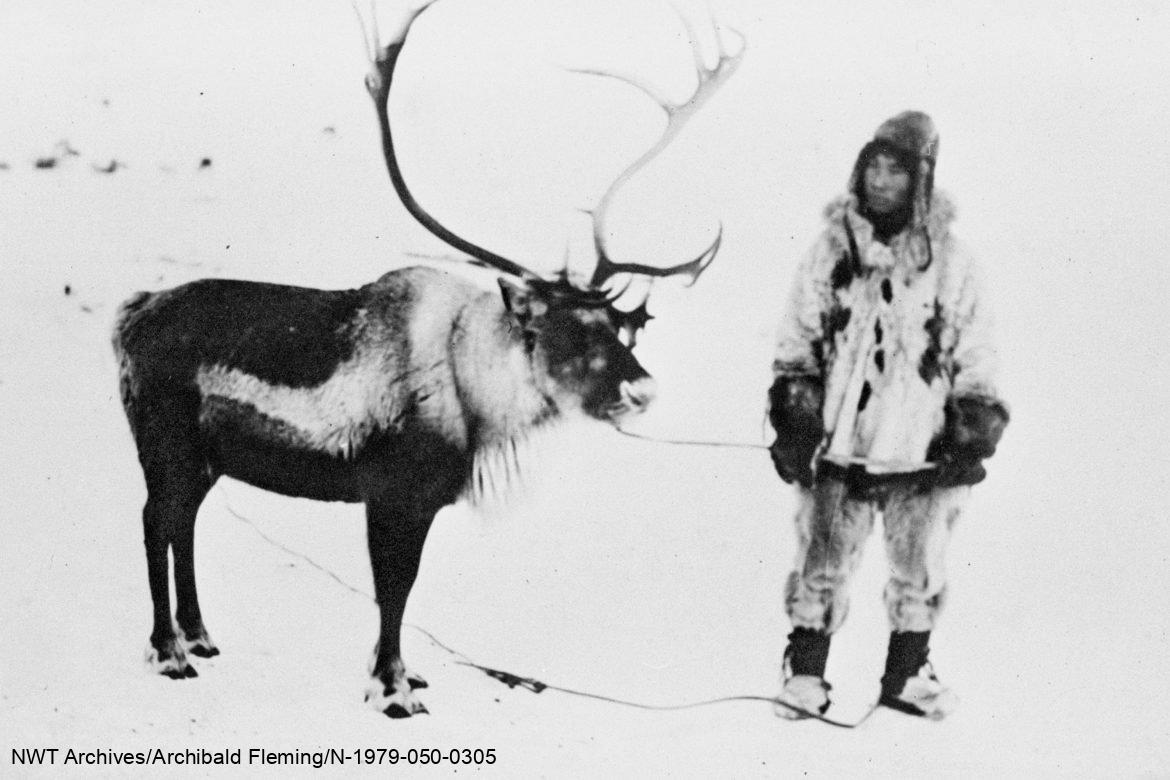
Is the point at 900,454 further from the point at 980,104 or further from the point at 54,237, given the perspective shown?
the point at 54,237

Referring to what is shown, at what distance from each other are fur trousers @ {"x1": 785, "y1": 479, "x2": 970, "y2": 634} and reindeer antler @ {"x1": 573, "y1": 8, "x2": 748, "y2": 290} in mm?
417

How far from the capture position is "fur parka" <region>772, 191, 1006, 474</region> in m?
2.02

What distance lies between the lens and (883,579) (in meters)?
2.07

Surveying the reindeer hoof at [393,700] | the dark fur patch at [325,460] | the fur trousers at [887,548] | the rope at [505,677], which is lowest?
the reindeer hoof at [393,700]

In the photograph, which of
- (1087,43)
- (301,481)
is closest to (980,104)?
(1087,43)

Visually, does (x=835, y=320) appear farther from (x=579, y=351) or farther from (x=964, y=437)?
(x=579, y=351)

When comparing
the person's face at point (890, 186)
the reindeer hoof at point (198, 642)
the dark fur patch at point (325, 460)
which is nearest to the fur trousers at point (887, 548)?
the person's face at point (890, 186)

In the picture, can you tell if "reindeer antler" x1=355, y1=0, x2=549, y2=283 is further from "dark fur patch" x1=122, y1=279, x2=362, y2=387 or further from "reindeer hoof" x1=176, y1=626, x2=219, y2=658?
"reindeer hoof" x1=176, y1=626, x2=219, y2=658

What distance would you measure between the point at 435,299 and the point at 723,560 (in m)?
0.63

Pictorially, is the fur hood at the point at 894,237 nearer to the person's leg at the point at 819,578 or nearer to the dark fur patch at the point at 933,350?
the dark fur patch at the point at 933,350

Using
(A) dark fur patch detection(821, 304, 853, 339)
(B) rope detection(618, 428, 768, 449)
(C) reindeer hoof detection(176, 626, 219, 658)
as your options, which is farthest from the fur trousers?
(C) reindeer hoof detection(176, 626, 219, 658)

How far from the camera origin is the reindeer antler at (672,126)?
2.04 meters

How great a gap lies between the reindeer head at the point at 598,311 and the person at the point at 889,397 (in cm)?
22

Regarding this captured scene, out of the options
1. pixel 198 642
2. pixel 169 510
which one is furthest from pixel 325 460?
pixel 198 642
